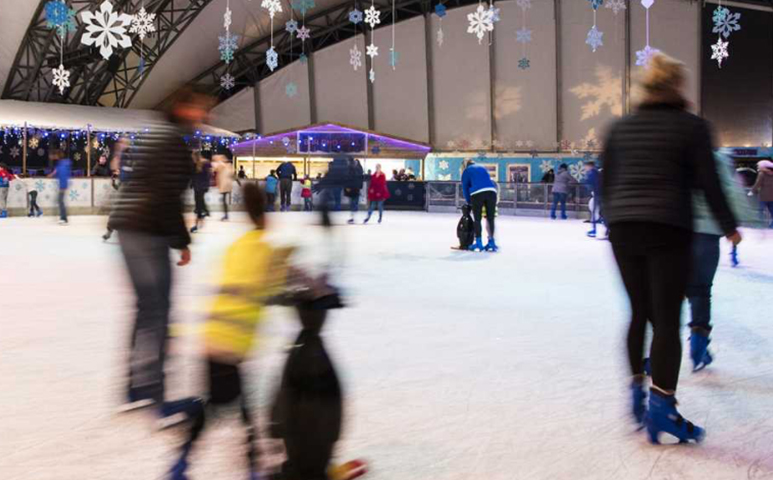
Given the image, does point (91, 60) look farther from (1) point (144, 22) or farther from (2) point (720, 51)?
(2) point (720, 51)

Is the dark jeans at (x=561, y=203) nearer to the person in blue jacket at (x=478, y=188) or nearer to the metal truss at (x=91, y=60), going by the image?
the person in blue jacket at (x=478, y=188)

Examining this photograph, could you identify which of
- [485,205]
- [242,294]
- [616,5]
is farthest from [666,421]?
[616,5]

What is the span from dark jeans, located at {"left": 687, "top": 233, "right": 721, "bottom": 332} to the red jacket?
10.0 m

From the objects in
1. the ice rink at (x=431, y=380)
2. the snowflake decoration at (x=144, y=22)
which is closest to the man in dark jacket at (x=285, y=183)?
the snowflake decoration at (x=144, y=22)

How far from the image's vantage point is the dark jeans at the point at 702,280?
3.43 meters

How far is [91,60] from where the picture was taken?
1959 cm

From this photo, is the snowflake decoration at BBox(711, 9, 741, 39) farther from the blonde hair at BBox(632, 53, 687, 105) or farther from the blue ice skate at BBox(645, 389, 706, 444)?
the blue ice skate at BBox(645, 389, 706, 444)

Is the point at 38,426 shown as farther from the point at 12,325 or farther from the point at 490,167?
the point at 490,167

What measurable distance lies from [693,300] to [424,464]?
184 cm

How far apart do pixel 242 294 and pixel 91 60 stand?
19.8m

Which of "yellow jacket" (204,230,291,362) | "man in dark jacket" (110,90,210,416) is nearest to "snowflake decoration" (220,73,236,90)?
"man in dark jacket" (110,90,210,416)

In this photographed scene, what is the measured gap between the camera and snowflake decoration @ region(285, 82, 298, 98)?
23.4 metres

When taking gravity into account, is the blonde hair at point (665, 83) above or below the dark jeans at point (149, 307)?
above

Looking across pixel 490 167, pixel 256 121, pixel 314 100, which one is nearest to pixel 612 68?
pixel 490 167
